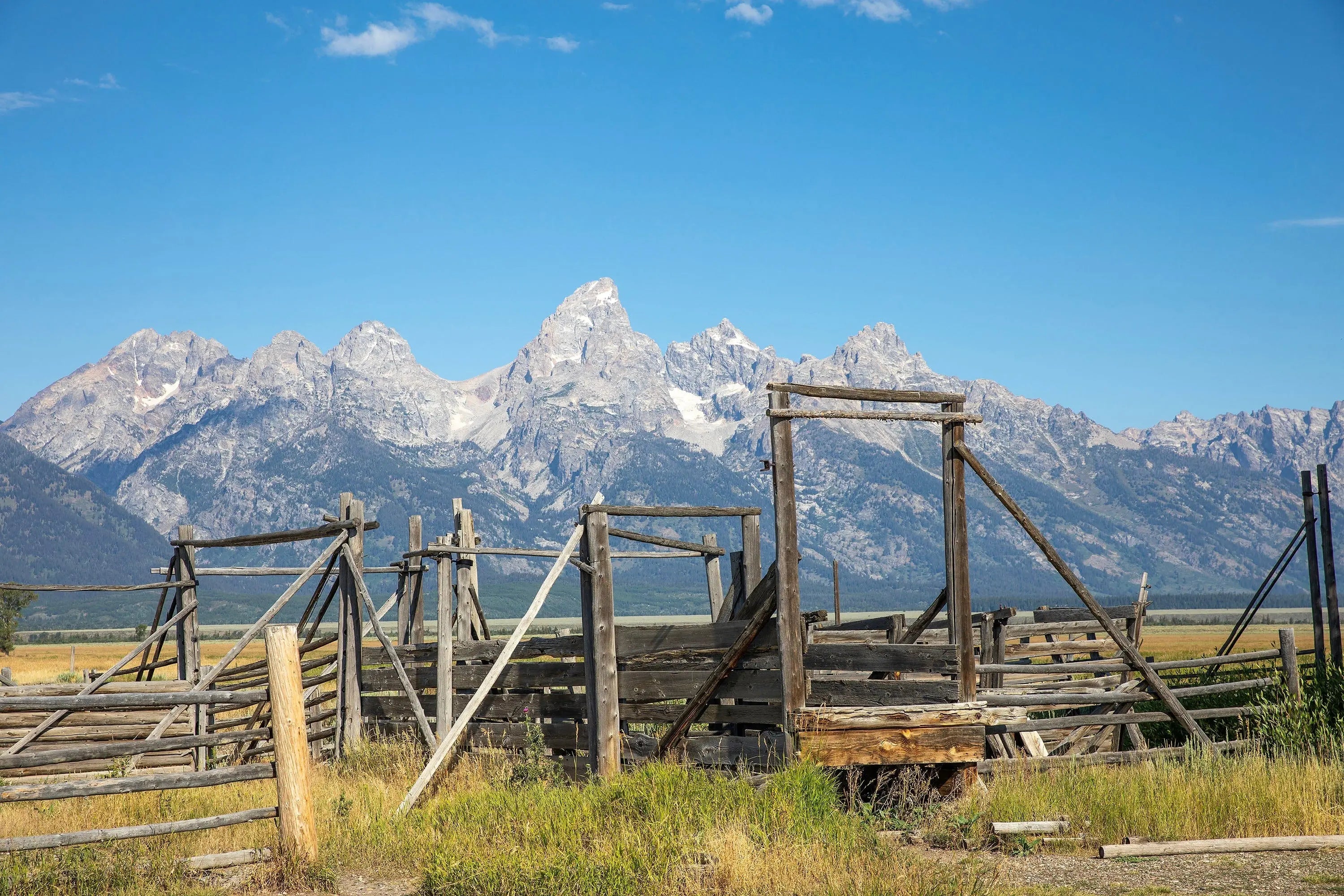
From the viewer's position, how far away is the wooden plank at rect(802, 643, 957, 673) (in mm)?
11023

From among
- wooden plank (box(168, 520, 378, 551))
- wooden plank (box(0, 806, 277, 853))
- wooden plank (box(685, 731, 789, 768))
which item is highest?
wooden plank (box(168, 520, 378, 551))

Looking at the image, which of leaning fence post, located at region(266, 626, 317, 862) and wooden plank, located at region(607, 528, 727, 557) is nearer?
leaning fence post, located at region(266, 626, 317, 862)

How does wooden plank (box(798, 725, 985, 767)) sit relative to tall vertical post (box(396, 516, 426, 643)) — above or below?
below

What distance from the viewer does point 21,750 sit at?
543 inches

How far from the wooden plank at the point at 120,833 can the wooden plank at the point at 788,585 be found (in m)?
4.73

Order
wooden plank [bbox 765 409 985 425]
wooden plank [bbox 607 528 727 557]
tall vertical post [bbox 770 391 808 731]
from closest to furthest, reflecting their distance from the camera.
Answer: tall vertical post [bbox 770 391 808 731], wooden plank [bbox 765 409 985 425], wooden plank [bbox 607 528 727 557]

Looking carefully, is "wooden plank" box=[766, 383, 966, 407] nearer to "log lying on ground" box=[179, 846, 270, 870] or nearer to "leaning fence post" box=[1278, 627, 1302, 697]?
"leaning fence post" box=[1278, 627, 1302, 697]

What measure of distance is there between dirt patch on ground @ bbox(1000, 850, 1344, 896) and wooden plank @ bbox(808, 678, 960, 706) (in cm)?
204

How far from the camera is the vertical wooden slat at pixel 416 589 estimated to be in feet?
56.1

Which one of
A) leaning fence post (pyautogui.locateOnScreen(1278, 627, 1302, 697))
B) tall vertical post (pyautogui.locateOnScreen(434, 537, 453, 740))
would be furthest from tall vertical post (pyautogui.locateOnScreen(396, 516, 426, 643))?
leaning fence post (pyautogui.locateOnScreen(1278, 627, 1302, 697))

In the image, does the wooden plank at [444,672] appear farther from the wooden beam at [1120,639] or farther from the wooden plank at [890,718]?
the wooden beam at [1120,639]

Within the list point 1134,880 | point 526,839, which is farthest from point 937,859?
point 526,839

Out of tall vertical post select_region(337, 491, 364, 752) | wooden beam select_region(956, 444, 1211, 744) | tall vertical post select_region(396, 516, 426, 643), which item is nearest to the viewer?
wooden beam select_region(956, 444, 1211, 744)

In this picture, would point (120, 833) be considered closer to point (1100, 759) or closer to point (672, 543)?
point (672, 543)
